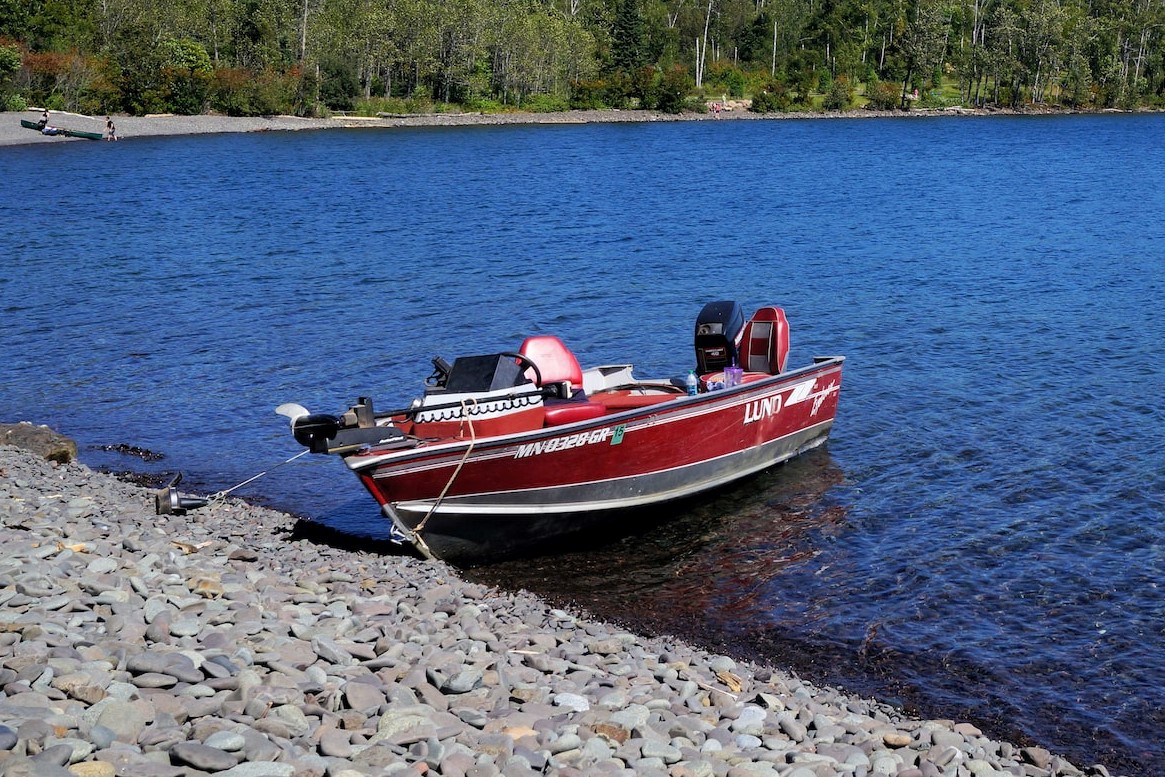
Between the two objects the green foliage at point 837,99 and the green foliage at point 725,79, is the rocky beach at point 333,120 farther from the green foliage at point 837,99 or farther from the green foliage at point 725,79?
the green foliage at point 725,79

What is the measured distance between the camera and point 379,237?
4019 centimetres

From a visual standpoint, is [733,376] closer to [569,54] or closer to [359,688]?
[359,688]

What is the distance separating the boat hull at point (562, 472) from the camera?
12.2 m

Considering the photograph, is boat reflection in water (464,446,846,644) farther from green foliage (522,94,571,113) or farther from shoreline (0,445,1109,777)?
green foliage (522,94,571,113)

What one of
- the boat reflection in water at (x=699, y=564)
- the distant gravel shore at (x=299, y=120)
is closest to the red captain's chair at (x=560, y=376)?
the boat reflection in water at (x=699, y=564)

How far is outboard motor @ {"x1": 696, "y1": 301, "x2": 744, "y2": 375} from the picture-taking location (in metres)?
16.2

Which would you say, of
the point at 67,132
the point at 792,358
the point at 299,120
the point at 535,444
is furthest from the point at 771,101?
the point at 535,444

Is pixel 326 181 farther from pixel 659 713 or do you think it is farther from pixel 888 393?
pixel 659 713

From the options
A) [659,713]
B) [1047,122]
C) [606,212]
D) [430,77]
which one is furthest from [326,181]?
[1047,122]

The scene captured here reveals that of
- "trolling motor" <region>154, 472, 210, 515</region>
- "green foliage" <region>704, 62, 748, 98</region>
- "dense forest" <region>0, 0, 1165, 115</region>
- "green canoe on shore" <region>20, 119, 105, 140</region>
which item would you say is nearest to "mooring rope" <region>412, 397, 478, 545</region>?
"trolling motor" <region>154, 472, 210, 515</region>

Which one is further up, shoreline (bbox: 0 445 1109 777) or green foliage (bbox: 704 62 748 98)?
green foliage (bbox: 704 62 748 98)

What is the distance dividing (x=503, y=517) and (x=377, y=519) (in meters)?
2.23

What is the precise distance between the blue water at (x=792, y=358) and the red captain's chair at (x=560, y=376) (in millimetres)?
1570

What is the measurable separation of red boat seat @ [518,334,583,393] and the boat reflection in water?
1926 millimetres
